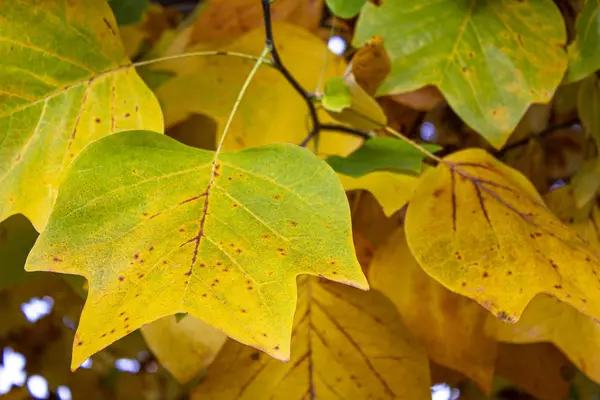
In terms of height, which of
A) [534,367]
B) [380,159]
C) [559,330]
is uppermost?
[380,159]

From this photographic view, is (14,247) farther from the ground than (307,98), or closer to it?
closer to it

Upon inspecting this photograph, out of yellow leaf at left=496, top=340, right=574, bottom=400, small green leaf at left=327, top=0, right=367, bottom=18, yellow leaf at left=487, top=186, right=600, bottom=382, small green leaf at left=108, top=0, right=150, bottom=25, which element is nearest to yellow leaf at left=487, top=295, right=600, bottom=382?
yellow leaf at left=487, top=186, right=600, bottom=382

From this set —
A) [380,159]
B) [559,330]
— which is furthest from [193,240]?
[559,330]

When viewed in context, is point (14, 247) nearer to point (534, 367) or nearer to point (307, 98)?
point (307, 98)

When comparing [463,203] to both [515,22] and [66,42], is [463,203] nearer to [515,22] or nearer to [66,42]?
[515,22]

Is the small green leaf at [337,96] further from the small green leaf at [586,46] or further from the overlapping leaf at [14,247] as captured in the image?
the overlapping leaf at [14,247]

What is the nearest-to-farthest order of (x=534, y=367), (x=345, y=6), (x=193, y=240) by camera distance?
1. (x=193, y=240)
2. (x=345, y=6)
3. (x=534, y=367)

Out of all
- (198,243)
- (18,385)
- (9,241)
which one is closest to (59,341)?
(18,385)
